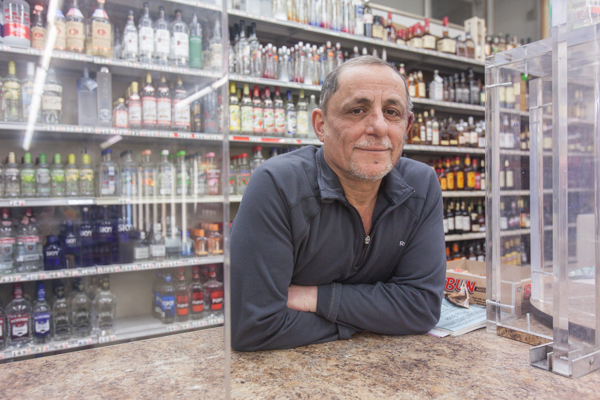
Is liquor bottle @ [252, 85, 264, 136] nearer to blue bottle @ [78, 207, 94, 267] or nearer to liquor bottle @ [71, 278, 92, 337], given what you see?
blue bottle @ [78, 207, 94, 267]

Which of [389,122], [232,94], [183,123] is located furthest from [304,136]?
[183,123]

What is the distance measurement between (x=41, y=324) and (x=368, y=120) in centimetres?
182

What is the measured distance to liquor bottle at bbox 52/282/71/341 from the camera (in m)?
1.92

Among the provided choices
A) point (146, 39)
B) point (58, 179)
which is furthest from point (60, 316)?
point (146, 39)

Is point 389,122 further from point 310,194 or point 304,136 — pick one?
point 304,136

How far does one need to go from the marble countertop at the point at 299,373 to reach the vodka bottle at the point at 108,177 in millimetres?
1083

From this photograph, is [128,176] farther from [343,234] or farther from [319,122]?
[343,234]

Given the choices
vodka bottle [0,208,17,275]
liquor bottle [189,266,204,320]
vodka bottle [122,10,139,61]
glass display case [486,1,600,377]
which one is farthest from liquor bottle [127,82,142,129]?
glass display case [486,1,600,377]

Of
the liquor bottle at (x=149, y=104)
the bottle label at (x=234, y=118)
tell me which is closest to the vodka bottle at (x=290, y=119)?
the bottle label at (x=234, y=118)

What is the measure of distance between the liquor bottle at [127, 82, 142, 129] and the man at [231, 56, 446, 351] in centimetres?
91

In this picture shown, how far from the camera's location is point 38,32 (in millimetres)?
1188

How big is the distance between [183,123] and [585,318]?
0.98 metres

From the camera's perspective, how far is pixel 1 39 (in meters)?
1.43

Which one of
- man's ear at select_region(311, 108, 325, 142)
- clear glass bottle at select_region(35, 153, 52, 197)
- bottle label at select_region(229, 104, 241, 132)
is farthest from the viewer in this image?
bottle label at select_region(229, 104, 241, 132)
